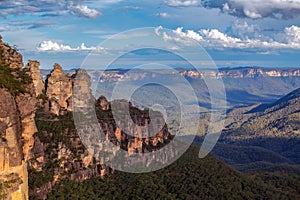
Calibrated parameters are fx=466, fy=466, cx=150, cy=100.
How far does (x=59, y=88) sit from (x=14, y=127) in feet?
160

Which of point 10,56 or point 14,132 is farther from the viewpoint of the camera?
point 10,56

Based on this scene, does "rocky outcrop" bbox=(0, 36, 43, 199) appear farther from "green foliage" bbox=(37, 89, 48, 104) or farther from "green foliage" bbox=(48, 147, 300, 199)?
"green foliage" bbox=(37, 89, 48, 104)

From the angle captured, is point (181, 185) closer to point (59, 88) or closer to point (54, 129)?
point (54, 129)

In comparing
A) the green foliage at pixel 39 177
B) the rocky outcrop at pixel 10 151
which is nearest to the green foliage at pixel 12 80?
the rocky outcrop at pixel 10 151

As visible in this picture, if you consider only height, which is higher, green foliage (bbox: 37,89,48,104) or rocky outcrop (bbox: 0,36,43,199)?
green foliage (bbox: 37,89,48,104)

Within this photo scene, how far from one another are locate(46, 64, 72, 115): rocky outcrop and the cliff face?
36.7 m

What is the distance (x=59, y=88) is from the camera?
8438cm

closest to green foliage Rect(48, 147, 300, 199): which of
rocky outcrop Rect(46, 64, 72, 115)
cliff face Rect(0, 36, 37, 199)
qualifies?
rocky outcrop Rect(46, 64, 72, 115)

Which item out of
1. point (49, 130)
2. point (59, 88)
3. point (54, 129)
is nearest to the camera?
point (49, 130)

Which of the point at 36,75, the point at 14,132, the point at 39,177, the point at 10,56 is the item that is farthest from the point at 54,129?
the point at 14,132

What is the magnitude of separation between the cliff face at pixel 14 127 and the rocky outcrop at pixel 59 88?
36702 mm

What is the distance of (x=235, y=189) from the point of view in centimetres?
8462

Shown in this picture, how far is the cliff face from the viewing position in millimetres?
33875

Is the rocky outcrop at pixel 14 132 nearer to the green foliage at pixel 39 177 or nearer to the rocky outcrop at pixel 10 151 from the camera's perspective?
the rocky outcrop at pixel 10 151
